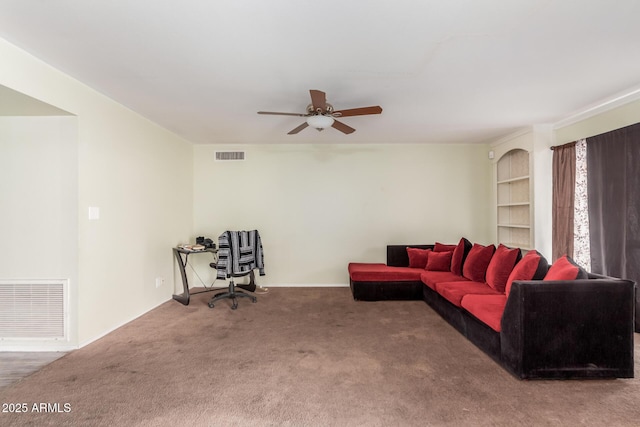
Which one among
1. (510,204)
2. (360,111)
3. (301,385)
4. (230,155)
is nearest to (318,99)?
(360,111)

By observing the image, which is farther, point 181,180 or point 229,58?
point 181,180

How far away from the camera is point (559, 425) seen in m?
1.72

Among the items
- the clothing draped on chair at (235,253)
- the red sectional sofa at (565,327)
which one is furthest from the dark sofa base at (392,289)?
the red sectional sofa at (565,327)

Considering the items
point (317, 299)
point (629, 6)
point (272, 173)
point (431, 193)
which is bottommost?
point (317, 299)

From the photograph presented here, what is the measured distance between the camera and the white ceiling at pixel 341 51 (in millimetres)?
1774

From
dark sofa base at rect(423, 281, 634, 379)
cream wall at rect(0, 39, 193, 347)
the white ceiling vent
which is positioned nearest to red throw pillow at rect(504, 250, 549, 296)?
dark sofa base at rect(423, 281, 634, 379)

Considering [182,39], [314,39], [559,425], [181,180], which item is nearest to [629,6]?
[314,39]

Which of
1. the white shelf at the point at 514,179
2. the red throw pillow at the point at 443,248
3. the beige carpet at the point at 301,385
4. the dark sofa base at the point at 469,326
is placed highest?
the white shelf at the point at 514,179

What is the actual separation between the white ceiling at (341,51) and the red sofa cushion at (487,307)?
202 cm

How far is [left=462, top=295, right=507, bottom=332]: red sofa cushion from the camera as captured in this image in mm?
2455

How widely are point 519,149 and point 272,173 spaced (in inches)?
158

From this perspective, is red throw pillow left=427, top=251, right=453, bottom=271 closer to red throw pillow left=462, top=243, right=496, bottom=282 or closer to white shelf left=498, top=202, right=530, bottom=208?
red throw pillow left=462, top=243, right=496, bottom=282

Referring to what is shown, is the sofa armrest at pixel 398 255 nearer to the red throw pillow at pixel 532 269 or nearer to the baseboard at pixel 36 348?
the red throw pillow at pixel 532 269

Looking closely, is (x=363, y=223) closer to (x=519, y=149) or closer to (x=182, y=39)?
(x=519, y=149)
